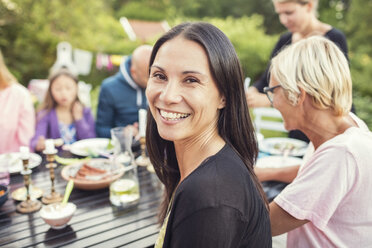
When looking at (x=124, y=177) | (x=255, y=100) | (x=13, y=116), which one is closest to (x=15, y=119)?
(x=13, y=116)

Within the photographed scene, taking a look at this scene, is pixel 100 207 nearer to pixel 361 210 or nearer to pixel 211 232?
pixel 211 232

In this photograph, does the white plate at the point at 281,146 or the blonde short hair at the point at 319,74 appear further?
the white plate at the point at 281,146

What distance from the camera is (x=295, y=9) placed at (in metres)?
2.97

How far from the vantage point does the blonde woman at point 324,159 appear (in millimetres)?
1287

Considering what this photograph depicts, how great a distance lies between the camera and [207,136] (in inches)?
46.6

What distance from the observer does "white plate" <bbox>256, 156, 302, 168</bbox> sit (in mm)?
2350

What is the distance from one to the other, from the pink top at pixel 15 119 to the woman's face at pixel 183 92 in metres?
2.70

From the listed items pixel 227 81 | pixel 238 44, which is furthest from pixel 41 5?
pixel 227 81

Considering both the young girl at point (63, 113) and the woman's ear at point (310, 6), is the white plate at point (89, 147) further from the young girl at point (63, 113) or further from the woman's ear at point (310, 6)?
the woman's ear at point (310, 6)

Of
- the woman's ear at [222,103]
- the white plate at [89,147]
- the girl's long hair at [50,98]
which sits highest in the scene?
the woman's ear at [222,103]

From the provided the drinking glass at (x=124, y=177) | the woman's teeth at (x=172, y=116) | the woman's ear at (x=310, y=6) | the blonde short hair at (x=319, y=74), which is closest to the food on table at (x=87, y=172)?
the drinking glass at (x=124, y=177)

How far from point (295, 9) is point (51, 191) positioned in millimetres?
2637

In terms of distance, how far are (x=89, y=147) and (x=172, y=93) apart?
5.89 ft

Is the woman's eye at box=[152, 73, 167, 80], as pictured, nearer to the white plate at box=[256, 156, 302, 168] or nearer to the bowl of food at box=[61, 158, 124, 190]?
the bowl of food at box=[61, 158, 124, 190]
